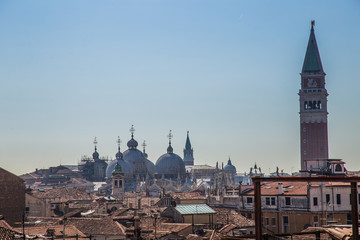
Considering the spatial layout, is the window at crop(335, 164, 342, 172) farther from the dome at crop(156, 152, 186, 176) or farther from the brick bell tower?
the dome at crop(156, 152, 186, 176)

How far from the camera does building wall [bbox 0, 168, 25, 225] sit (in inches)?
1454

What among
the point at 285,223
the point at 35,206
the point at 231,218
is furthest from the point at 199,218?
the point at 35,206

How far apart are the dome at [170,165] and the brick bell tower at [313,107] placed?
107 feet

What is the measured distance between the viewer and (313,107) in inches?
3679

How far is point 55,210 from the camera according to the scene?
4978 centimetres

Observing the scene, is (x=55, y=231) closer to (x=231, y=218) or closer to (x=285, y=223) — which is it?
(x=231, y=218)

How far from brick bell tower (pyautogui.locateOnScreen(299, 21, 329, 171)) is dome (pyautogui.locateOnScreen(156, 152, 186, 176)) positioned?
32.8 metres

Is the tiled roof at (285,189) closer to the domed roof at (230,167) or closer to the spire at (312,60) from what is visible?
the spire at (312,60)

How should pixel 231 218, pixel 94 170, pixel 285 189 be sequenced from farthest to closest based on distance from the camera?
pixel 94 170 → pixel 285 189 → pixel 231 218

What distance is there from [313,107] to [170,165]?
1352 inches

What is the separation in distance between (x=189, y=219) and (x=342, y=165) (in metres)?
9.73

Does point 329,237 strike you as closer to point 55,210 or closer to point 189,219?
point 189,219

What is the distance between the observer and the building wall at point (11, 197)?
36.9 m

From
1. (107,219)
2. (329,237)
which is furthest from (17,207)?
(329,237)
